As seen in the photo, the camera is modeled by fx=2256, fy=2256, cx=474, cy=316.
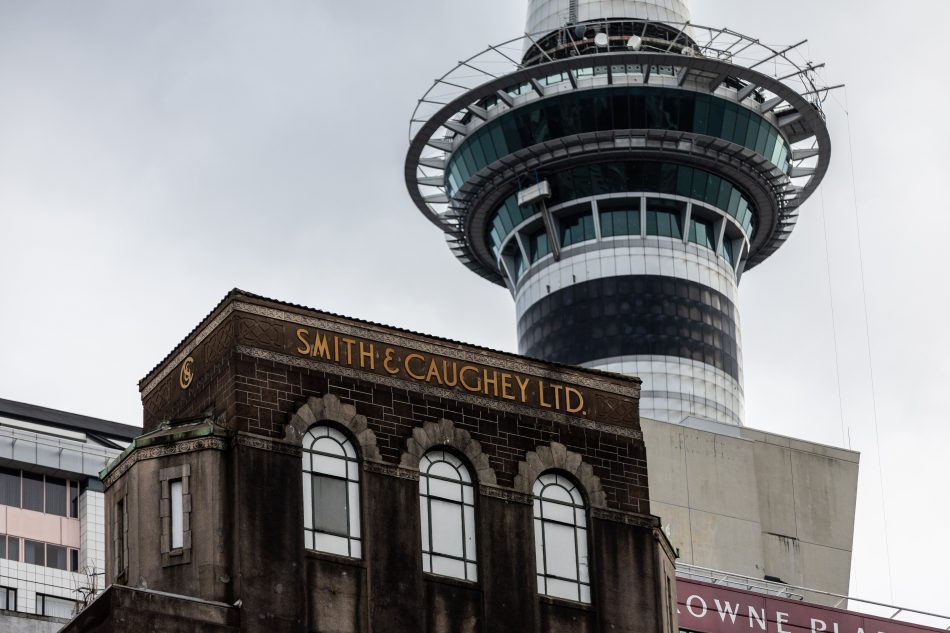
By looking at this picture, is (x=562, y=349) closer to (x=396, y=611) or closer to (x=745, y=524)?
(x=745, y=524)

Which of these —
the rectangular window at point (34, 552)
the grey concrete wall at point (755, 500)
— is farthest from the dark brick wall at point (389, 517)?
the grey concrete wall at point (755, 500)

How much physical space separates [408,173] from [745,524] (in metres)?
54.9

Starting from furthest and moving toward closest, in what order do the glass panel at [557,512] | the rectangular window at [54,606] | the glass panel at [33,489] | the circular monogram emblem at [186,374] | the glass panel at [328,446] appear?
the glass panel at [33,489]
the rectangular window at [54,606]
the glass panel at [557,512]
the circular monogram emblem at [186,374]
the glass panel at [328,446]

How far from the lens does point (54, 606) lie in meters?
104

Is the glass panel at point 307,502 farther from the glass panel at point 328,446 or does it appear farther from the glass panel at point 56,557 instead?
the glass panel at point 56,557

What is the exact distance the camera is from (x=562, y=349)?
18462 centimetres

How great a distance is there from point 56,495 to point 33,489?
115 centimetres

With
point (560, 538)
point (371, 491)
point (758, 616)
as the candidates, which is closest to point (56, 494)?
point (758, 616)

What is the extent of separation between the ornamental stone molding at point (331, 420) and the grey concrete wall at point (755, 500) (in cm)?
7908

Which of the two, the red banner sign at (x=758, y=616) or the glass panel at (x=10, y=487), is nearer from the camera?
the glass panel at (x=10, y=487)

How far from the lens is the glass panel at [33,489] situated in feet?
361

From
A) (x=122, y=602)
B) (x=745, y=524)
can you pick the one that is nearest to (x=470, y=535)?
(x=122, y=602)

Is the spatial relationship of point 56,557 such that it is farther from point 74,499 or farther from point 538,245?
Result: point 538,245

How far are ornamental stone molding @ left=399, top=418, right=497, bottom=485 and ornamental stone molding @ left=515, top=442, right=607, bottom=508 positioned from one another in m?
1.12
